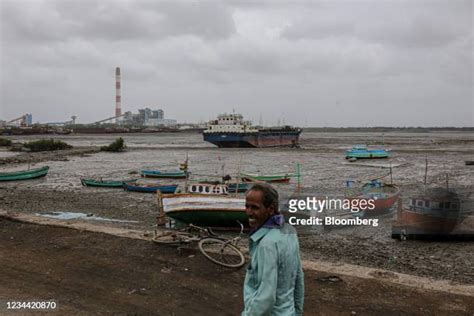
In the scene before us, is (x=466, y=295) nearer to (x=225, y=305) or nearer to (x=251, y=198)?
(x=225, y=305)

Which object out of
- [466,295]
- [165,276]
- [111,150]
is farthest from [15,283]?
[111,150]

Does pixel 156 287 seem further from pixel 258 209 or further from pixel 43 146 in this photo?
pixel 43 146

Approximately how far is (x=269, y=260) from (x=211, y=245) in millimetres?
6619

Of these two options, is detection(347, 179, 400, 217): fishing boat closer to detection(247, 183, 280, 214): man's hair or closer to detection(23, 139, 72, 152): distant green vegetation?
detection(247, 183, 280, 214): man's hair

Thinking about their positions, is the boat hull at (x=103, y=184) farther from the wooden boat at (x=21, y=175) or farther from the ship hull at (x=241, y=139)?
the ship hull at (x=241, y=139)

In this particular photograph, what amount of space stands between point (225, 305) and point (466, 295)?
355 cm

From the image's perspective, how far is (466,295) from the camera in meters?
6.59

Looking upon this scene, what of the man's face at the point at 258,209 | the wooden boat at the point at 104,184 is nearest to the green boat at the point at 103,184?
the wooden boat at the point at 104,184

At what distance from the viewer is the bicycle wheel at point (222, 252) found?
7.98m

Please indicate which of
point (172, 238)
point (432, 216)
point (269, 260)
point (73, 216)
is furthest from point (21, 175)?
point (269, 260)

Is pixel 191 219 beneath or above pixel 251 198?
beneath

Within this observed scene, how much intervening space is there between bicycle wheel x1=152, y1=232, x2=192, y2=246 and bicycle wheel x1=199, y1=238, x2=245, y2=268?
0.41 m

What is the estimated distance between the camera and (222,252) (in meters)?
8.52

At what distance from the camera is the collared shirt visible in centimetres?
283
